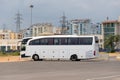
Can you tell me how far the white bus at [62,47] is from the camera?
44156 mm

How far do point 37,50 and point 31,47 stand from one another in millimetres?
763

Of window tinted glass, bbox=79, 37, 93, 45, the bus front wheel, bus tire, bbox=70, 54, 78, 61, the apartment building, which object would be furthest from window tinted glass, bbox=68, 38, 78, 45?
the apartment building

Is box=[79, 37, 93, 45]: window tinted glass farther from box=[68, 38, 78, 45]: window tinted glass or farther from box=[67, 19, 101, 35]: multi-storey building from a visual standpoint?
box=[67, 19, 101, 35]: multi-storey building

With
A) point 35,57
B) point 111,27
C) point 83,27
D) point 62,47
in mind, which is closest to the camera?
point 62,47

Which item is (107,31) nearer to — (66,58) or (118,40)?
(118,40)

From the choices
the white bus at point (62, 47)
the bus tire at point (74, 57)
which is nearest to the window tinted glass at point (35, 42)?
the white bus at point (62, 47)

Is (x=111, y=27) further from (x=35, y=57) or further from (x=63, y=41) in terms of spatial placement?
(x=63, y=41)

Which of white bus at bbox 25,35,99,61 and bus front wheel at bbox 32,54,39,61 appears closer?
white bus at bbox 25,35,99,61

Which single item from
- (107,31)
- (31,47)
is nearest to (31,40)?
(31,47)

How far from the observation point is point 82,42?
44250mm

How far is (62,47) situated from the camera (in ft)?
147

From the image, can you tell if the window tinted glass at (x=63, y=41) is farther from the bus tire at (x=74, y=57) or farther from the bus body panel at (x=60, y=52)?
the bus tire at (x=74, y=57)

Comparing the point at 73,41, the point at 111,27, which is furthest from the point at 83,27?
the point at 73,41

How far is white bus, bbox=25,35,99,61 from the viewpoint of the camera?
145 feet
